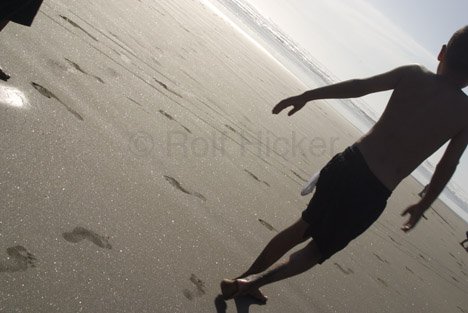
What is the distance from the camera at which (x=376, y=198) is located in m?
2.62

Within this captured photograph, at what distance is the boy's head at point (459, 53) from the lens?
2586mm

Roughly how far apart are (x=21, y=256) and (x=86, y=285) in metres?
0.30

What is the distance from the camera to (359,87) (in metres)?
2.81

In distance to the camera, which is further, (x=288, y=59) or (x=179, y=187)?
(x=288, y=59)

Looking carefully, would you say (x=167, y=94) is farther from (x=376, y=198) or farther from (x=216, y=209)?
(x=376, y=198)

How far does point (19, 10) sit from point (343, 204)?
2376 mm

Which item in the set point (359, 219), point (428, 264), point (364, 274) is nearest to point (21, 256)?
point (359, 219)

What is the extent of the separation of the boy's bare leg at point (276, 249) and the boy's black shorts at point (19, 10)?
2.13 m

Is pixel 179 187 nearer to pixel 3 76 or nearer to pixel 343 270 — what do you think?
pixel 3 76

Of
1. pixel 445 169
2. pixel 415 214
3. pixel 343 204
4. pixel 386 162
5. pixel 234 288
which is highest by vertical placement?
pixel 445 169

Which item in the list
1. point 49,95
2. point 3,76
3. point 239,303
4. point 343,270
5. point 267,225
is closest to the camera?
point 239,303

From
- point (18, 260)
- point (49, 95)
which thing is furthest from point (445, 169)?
point (49, 95)

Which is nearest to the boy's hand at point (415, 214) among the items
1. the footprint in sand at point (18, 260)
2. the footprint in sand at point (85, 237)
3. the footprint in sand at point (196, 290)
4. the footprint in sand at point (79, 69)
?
the footprint in sand at point (196, 290)

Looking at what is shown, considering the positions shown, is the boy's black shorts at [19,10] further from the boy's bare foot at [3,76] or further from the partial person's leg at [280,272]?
the partial person's leg at [280,272]
